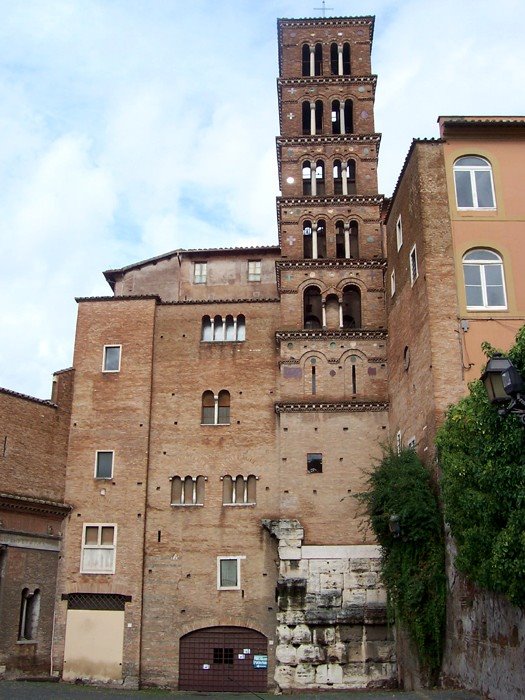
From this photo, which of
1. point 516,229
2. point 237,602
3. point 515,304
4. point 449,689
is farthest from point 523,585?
point 237,602

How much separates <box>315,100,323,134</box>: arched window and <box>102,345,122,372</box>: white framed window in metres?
12.2

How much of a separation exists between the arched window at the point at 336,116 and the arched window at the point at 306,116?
986mm

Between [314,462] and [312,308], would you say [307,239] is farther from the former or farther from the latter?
[314,462]

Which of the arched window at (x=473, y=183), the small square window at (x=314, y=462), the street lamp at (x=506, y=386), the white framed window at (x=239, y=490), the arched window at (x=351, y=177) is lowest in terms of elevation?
the street lamp at (x=506, y=386)

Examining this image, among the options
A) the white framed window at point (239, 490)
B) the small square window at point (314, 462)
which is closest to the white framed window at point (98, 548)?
the white framed window at point (239, 490)

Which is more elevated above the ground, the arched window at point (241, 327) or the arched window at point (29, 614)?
the arched window at point (241, 327)

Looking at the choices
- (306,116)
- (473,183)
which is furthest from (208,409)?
(306,116)

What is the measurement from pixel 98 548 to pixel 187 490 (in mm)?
3670

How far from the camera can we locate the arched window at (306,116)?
33.0 metres

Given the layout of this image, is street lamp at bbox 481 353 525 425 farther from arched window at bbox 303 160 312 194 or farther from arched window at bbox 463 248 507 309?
arched window at bbox 303 160 312 194

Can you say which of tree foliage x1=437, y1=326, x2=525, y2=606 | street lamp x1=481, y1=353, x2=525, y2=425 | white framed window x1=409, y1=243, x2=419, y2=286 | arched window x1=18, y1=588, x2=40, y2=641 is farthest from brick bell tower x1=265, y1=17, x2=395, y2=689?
street lamp x1=481, y1=353, x2=525, y2=425

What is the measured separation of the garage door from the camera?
86.0ft

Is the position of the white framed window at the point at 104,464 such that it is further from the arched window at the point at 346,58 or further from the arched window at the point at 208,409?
the arched window at the point at 346,58

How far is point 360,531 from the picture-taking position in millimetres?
26469
